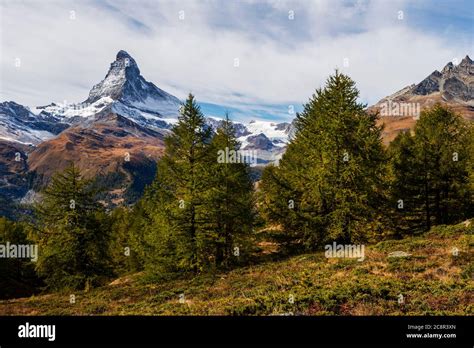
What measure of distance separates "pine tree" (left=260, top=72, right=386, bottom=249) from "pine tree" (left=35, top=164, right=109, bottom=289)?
1412 cm

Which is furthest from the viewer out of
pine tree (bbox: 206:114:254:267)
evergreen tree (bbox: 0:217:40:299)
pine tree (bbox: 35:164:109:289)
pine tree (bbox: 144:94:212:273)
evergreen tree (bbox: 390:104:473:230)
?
evergreen tree (bbox: 0:217:40:299)

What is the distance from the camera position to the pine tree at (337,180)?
2428 cm

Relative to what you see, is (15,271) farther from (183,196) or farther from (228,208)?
(228,208)

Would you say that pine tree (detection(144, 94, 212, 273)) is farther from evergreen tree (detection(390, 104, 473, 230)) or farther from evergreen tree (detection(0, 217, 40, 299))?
evergreen tree (detection(0, 217, 40, 299))

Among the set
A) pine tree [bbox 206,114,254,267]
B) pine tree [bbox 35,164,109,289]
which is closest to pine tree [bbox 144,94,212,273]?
pine tree [bbox 206,114,254,267]

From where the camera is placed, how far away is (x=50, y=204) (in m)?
27.9

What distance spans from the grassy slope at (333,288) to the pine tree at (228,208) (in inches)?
128

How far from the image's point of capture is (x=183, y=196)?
24141 millimetres

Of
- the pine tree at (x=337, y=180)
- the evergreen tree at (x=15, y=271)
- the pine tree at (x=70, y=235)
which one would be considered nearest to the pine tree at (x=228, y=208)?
the pine tree at (x=337, y=180)

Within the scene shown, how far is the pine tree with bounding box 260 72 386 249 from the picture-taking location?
24281 millimetres

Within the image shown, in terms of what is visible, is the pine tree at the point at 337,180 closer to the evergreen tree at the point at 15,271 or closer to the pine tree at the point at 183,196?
the pine tree at the point at 183,196

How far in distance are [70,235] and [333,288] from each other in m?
21.4
